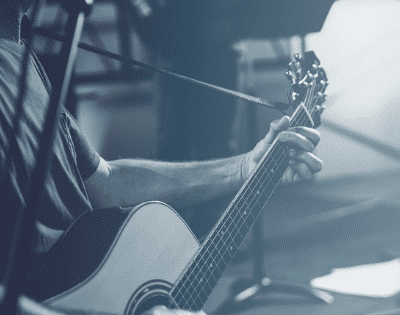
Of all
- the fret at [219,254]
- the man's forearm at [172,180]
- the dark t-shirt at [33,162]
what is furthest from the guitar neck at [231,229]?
the dark t-shirt at [33,162]

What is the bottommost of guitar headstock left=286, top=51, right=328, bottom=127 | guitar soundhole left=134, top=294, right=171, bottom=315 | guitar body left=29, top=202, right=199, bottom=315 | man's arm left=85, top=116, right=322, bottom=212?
guitar soundhole left=134, top=294, right=171, bottom=315

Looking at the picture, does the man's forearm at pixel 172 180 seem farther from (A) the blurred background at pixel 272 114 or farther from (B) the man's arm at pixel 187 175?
(A) the blurred background at pixel 272 114

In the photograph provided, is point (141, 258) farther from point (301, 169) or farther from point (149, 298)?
point (301, 169)

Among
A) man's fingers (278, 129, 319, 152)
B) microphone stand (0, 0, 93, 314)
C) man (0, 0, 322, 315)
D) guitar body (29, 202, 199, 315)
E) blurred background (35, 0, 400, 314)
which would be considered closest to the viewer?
microphone stand (0, 0, 93, 314)

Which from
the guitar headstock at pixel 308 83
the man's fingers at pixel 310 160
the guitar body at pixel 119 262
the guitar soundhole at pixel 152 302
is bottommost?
the guitar soundhole at pixel 152 302

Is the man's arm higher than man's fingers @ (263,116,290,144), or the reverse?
man's fingers @ (263,116,290,144)

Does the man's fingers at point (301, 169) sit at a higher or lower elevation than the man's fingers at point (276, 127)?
lower

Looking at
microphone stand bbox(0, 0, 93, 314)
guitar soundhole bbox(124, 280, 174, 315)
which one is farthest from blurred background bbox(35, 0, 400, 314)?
microphone stand bbox(0, 0, 93, 314)

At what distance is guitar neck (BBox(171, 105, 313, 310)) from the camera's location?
0.71 meters

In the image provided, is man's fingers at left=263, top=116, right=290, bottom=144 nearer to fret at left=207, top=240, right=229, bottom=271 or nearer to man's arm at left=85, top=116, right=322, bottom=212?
man's arm at left=85, top=116, right=322, bottom=212

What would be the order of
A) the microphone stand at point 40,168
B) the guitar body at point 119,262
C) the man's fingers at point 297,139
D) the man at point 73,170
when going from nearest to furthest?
the microphone stand at point 40,168 → the guitar body at point 119,262 → the man at point 73,170 → the man's fingers at point 297,139

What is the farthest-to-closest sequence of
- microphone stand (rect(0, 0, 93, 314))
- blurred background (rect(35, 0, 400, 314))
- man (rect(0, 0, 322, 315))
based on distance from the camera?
blurred background (rect(35, 0, 400, 314))
man (rect(0, 0, 322, 315))
microphone stand (rect(0, 0, 93, 314))

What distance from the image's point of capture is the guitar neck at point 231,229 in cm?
71

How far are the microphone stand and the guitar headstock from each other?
57 centimetres
